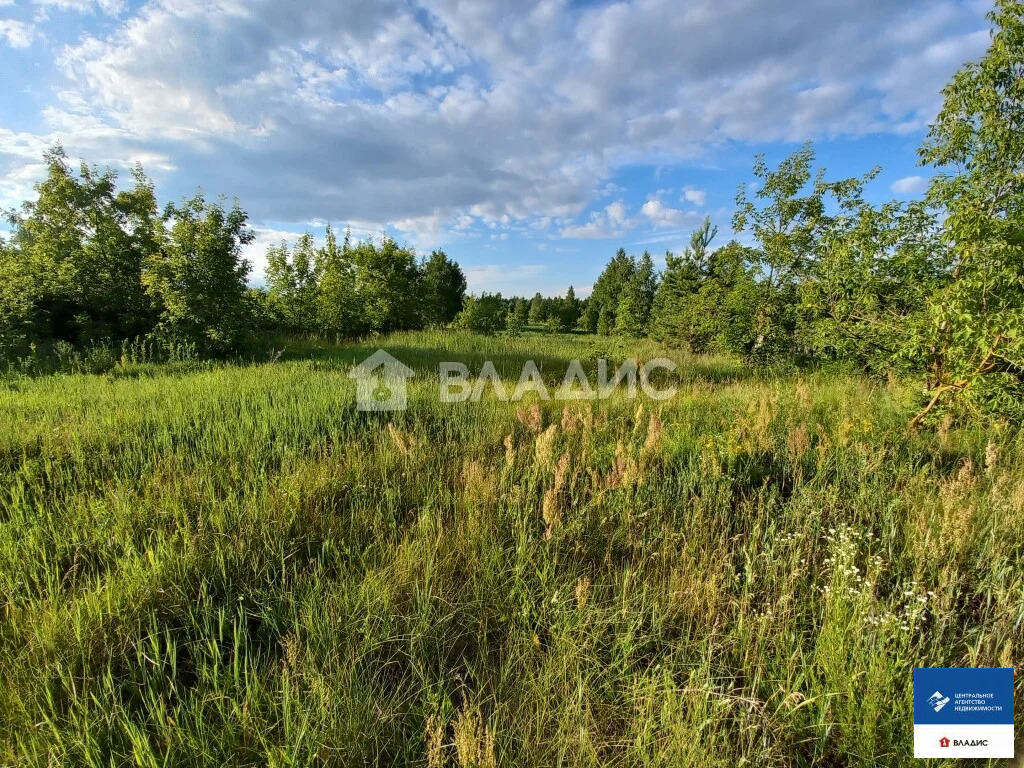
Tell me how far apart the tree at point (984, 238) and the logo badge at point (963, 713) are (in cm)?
334

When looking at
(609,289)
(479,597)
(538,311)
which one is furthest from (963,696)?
(538,311)

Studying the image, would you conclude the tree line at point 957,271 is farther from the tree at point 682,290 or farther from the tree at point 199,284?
the tree at point 199,284

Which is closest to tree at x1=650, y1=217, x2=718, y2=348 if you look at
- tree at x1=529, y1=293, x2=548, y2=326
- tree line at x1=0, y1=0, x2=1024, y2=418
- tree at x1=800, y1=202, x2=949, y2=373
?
tree line at x1=0, y1=0, x2=1024, y2=418

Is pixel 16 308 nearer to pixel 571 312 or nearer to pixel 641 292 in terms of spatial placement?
pixel 641 292

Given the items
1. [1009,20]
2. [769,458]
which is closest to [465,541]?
[769,458]

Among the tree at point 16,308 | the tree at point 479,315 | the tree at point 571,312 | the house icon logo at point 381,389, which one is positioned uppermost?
the tree at point 571,312

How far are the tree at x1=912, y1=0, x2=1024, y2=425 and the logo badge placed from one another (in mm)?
3336

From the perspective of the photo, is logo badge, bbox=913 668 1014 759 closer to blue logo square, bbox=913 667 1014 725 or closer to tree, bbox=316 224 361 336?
blue logo square, bbox=913 667 1014 725

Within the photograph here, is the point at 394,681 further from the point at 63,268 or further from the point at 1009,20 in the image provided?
the point at 63,268

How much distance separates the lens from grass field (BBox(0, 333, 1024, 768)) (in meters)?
1.21

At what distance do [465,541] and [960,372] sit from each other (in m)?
4.86

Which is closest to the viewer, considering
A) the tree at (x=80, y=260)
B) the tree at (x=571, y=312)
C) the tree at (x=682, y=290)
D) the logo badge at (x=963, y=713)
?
the logo badge at (x=963, y=713)

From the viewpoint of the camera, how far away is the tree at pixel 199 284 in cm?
805

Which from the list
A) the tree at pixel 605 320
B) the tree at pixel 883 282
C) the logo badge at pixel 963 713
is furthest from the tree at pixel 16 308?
the tree at pixel 605 320
